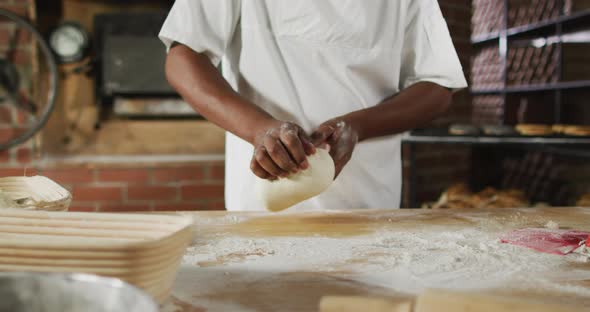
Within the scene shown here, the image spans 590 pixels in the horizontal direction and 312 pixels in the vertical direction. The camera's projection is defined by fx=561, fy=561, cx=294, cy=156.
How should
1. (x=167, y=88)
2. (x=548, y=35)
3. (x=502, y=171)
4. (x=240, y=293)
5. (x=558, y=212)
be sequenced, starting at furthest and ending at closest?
(x=502, y=171) → (x=548, y=35) → (x=167, y=88) → (x=558, y=212) → (x=240, y=293)

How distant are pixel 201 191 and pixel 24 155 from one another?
0.79 m

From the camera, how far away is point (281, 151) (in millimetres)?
883

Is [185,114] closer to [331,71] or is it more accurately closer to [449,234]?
[331,71]

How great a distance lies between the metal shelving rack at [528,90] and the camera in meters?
2.32

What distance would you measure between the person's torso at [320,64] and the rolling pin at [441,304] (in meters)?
0.78

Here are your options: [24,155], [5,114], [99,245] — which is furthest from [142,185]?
[99,245]

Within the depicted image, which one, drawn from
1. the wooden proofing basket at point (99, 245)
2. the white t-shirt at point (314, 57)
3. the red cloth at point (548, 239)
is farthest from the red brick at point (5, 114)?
the red cloth at point (548, 239)

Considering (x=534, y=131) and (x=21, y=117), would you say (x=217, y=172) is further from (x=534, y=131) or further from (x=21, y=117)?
(x=534, y=131)

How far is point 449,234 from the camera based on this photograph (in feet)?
2.87

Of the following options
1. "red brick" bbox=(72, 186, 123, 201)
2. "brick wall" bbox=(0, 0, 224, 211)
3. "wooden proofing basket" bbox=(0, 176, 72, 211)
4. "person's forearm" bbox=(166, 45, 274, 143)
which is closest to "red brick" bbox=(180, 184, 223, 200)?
"brick wall" bbox=(0, 0, 224, 211)

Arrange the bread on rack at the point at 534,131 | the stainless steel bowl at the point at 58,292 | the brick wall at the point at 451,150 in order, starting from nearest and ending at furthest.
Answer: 1. the stainless steel bowl at the point at 58,292
2. the bread on rack at the point at 534,131
3. the brick wall at the point at 451,150

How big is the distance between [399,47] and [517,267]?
2.34 feet

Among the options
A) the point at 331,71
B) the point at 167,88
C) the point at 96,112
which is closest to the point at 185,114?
the point at 167,88

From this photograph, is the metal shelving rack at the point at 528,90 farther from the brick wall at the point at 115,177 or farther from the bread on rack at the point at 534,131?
the brick wall at the point at 115,177
